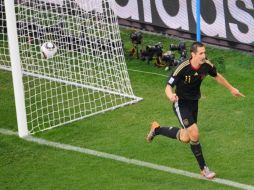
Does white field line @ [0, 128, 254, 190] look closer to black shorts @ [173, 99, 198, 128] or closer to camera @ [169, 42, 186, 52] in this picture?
black shorts @ [173, 99, 198, 128]

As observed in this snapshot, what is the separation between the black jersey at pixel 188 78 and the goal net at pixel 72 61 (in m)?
2.91

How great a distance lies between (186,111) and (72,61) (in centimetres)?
463

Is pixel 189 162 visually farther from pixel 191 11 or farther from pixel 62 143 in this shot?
pixel 191 11

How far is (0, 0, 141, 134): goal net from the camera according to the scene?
531 inches

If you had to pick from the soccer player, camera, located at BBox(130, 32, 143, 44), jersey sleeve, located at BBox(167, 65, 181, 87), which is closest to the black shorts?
the soccer player

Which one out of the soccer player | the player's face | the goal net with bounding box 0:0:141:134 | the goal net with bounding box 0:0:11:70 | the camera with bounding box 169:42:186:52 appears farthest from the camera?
the goal net with bounding box 0:0:11:70

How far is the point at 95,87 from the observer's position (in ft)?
46.4

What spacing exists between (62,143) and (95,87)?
2314mm

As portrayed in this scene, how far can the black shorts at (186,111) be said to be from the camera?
1056 cm

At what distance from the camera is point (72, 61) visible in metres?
14.8

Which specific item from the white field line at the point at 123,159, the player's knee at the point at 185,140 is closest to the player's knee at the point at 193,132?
the player's knee at the point at 185,140

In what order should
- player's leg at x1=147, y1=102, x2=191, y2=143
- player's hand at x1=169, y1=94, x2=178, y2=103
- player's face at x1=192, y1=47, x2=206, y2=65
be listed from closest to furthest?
1. player's hand at x1=169, y1=94, x2=178, y2=103
2. player's face at x1=192, y1=47, x2=206, y2=65
3. player's leg at x1=147, y1=102, x2=191, y2=143

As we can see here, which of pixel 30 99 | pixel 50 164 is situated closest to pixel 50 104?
pixel 30 99

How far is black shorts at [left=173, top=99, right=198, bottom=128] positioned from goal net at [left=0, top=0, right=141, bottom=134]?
278cm
